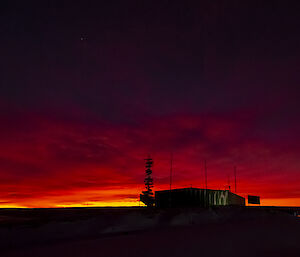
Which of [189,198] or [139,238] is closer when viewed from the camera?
[139,238]

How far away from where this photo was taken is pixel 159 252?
912 centimetres

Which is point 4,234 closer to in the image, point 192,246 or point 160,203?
point 192,246

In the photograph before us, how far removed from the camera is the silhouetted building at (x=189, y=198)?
3088cm

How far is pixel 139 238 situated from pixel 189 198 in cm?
2131

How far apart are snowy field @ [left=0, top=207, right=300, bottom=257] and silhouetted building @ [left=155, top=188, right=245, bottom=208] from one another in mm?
14940

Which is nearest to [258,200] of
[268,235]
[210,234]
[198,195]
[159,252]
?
[198,195]

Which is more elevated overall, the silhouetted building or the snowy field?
the silhouetted building

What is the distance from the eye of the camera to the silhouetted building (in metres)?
30.9

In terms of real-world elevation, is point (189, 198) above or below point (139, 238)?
above

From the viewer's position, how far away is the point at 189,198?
3083 cm

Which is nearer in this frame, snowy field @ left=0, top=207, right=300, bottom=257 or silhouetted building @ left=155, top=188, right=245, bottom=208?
snowy field @ left=0, top=207, right=300, bottom=257

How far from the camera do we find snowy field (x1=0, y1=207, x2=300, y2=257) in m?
8.92

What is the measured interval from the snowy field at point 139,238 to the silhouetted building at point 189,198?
49.0 feet

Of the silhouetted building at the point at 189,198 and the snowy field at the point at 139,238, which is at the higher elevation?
the silhouetted building at the point at 189,198
